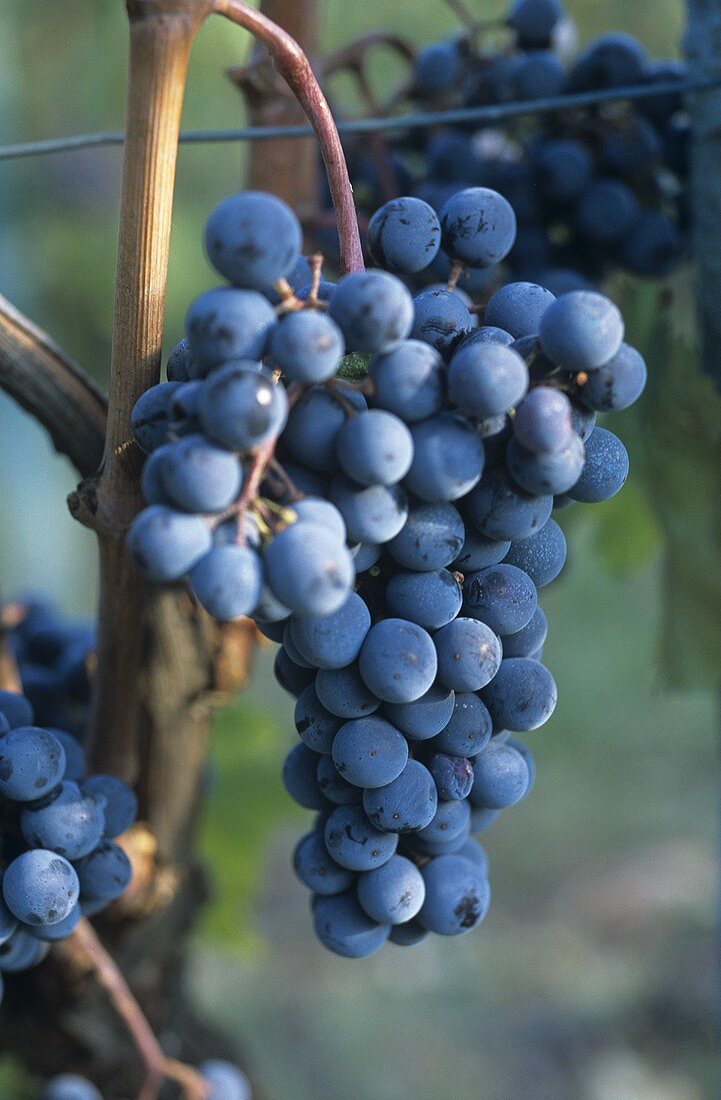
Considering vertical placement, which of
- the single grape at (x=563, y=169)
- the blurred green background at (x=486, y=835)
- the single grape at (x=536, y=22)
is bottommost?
the blurred green background at (x=486, y=835)

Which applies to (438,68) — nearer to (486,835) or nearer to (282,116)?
(282,116)

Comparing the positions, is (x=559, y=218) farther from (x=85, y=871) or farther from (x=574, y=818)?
(x=574, y=818)

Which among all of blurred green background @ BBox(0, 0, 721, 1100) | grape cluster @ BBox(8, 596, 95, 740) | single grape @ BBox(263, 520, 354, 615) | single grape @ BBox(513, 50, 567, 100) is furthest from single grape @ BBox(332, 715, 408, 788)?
blurred green background @ BBox(0, 0, 721, 1100)

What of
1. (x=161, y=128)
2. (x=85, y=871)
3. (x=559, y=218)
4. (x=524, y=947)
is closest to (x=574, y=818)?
(x=524, y=947)

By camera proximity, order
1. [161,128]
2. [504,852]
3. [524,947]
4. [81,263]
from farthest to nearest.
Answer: [504,852] → [524,947] → [81,263] → [161,128]

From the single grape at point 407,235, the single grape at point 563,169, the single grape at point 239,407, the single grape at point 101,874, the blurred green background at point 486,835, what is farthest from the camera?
the blurred green background at point 486,835

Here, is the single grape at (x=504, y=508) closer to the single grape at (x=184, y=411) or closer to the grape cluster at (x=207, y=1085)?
the single grape at (x=184, y=411)

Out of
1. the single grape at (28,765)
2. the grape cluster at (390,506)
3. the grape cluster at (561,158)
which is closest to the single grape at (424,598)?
the grape cluster at (390,506)
